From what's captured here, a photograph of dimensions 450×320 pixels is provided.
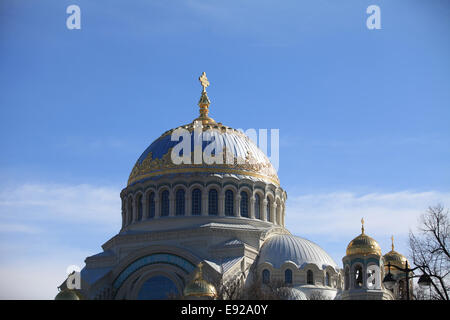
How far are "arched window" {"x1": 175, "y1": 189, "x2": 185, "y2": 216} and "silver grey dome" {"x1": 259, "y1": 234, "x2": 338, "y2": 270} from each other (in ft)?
16.9

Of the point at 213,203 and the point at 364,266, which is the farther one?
the point at 213,203

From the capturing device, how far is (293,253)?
4319cm

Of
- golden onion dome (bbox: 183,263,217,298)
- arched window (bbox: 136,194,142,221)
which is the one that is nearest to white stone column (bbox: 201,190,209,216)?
arched window (bbox: 136,194,142,221)

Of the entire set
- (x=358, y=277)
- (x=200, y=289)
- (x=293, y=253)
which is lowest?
(x=200, y=289)

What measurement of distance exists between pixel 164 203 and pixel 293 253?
8280mm

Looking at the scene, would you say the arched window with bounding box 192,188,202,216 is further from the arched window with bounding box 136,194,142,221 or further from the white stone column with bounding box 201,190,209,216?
the arched window with bounding box 136,194,142,221

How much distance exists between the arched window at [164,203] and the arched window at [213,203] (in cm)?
250

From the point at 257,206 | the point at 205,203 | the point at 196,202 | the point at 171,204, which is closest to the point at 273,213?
the point at 257,206

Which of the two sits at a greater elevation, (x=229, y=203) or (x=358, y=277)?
(x=229, y=203)

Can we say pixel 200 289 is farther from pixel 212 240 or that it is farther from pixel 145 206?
pixel 145 206

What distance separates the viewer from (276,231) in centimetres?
4659
